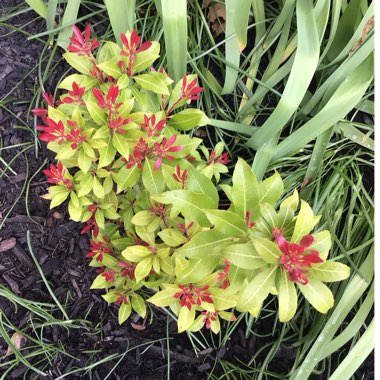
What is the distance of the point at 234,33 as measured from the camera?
3.44 feet

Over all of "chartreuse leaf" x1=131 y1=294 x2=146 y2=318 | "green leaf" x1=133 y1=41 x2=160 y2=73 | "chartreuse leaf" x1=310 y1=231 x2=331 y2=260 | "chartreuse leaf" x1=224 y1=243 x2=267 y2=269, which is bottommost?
"chartreuse leaf" x1=131 y1=294 x2=146 y2=318

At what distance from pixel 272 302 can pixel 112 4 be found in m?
0.87

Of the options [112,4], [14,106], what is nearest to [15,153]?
[14,106]

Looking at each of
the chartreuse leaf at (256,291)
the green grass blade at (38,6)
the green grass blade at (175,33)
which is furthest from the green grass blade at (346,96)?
the green grass blade at (38,6)

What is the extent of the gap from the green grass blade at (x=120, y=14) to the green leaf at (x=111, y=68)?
0.16 metres

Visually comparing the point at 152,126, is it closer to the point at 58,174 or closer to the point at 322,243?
the point at 58,174

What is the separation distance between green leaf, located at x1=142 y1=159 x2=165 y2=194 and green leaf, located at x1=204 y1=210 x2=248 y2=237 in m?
0.20

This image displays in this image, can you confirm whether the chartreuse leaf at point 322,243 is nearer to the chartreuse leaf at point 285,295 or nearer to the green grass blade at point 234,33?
the chartreuse leaf at point 285,295

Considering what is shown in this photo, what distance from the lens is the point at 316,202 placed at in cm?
112

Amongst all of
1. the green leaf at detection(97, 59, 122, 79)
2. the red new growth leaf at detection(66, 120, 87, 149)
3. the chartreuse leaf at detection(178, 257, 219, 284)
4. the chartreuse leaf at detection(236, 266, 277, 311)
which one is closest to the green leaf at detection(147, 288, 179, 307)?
the chartreuse leaf at detection(178, 257, 219, 284)

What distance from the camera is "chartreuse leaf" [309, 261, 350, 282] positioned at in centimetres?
71

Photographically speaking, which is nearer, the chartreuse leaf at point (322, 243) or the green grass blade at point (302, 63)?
the chartreuse leaf at point (322, 243)

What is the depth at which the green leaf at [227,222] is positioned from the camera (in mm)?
702

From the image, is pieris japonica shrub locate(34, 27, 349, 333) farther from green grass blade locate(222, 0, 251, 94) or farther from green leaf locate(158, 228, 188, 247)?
green grass blade locate(222, 0, 251, 94)
